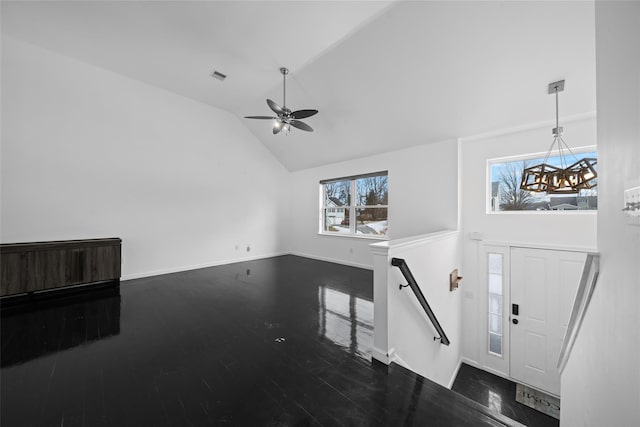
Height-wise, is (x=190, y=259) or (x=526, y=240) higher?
(x=526, y=240)

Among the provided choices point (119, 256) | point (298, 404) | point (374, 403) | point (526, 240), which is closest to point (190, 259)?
point (119, 256)

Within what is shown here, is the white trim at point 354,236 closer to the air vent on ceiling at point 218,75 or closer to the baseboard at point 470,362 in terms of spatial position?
the baseboard at point 470,362

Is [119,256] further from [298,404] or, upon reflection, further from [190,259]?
[298,404]

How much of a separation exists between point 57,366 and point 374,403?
2.56 m

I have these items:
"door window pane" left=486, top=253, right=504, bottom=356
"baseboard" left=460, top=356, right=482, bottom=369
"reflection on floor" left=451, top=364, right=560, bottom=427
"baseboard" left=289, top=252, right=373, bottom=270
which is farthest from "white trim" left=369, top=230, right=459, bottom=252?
"baseboard" left=460, top=356, right=482, bottom=369

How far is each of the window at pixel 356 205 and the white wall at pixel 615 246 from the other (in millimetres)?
4151

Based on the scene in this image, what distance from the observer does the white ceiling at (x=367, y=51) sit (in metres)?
2.59

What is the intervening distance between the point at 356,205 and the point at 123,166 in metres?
4.95

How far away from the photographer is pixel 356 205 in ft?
19.7

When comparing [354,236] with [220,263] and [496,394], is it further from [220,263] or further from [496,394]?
[496,394]

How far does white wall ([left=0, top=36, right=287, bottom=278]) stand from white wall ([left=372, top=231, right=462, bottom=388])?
458 centimetres

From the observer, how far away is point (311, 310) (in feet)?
10.1

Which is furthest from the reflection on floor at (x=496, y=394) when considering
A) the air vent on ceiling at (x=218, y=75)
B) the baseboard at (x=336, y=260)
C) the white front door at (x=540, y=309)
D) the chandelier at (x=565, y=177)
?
the air vent on ceiling at (x=218, y=75)

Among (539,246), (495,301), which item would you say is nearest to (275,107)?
(539,246)
